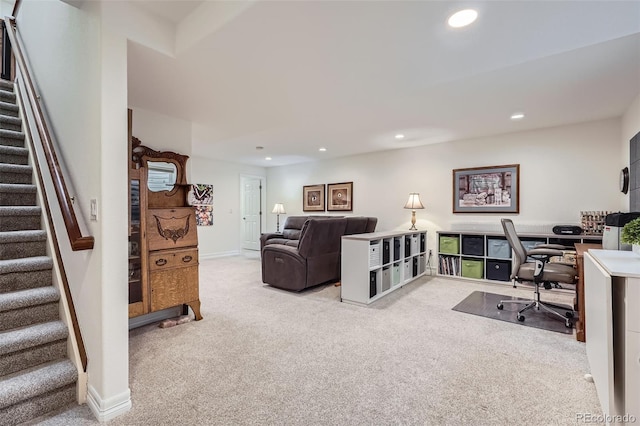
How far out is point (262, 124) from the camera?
3.93 metres

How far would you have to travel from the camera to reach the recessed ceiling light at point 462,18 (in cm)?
165

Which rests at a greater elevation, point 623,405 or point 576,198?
point 576,198

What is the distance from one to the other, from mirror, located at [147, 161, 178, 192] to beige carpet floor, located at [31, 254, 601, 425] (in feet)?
4.54

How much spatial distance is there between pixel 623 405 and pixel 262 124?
154 inches

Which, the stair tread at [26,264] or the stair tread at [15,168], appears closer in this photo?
the stair tread at [26,264]

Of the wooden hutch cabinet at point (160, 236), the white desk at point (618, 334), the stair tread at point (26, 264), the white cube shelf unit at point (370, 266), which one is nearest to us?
the white desk at point (618, 334)

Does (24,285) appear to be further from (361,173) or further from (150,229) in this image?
(361,173)

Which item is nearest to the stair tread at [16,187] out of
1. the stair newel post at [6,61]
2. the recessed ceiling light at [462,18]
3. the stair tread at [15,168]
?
the stair tread at [15,168]

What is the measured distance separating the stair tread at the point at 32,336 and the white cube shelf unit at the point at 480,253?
15.3 feet

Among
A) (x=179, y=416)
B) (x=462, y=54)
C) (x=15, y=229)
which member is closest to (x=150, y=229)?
(x=15, y=229)

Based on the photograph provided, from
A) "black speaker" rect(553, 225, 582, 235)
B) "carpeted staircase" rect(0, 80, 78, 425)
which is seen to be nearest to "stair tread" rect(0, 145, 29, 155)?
"carpeted staircase" rect(0, 80, 78, 425)

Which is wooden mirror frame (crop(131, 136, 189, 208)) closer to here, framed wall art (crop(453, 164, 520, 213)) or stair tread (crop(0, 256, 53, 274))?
stair tread (crop(0, 256, 53, 274))

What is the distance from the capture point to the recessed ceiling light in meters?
1.65

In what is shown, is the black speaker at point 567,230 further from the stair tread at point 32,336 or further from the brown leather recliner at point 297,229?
the stair tread at point 32,336
